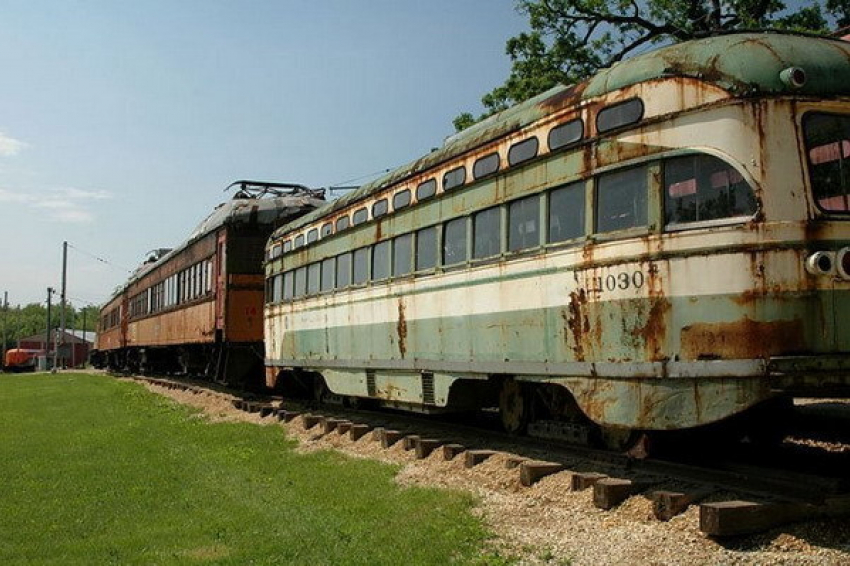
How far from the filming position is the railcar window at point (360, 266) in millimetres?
12641

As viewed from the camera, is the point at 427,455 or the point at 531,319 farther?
the point at 427,455

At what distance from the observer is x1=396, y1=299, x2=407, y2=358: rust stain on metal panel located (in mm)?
11289

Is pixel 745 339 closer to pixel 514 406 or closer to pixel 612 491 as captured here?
pixel 612 491

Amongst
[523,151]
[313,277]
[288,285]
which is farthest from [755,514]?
[288,285]

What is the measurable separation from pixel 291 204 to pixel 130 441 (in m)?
9.01

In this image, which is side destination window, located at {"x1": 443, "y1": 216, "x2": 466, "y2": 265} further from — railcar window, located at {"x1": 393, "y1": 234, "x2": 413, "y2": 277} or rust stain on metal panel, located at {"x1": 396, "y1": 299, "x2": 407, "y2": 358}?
rust stain on metal panel, located at {"x1": 396, "y1": 299, "x2": 407, "y2": 358}

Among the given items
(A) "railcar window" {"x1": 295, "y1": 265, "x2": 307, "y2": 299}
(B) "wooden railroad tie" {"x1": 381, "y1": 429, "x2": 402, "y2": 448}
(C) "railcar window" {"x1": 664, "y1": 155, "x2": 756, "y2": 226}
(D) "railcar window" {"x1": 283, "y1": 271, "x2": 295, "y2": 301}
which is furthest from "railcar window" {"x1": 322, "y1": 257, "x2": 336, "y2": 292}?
(C) "railcar window" {"x1": 664, "y1": 155, "x2": 756, "y2": 226}

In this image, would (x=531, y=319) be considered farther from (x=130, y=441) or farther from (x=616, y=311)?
(x=130, y=441)

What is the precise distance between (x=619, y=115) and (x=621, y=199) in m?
0.69

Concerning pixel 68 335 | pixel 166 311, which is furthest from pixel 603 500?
pixel 68 335

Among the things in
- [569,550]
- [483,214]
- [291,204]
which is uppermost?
[291,204]

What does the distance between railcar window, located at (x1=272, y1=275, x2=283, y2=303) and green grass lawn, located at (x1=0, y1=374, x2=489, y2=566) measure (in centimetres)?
430

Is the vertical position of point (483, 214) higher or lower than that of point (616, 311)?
higher

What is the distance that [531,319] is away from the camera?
8.45 m
